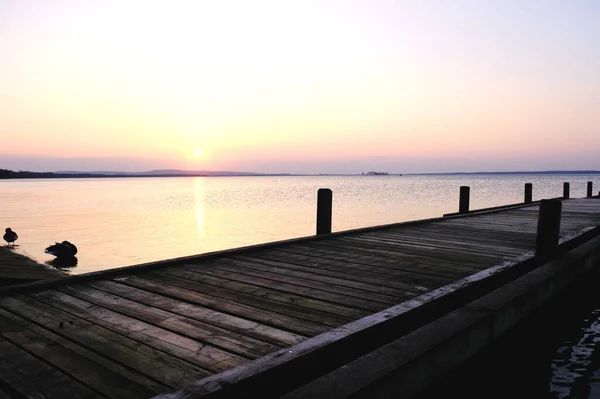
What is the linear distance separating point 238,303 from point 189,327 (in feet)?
2.28

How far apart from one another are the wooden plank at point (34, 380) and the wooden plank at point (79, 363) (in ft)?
0.09

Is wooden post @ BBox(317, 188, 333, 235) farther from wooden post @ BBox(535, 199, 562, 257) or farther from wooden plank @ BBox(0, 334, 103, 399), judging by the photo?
wooden plank @ BBox(0, 334, 103, 399)

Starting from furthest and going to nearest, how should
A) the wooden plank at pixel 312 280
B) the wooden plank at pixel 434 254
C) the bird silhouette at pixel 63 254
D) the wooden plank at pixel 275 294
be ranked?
the bird silhouette at pixel 63 254
the wooden plank at pixel 434 254
the wooden plank at pixel 312 280
the wooden plank at pixel 275 294

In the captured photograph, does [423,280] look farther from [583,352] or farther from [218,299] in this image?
[583,352]

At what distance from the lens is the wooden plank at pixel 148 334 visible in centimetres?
293

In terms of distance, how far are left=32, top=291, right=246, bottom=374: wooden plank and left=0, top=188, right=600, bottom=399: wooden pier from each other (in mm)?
13

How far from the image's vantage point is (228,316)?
379 cm

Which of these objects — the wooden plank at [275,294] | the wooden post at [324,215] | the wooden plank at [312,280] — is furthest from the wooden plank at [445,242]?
the wooden plank at [275,294]

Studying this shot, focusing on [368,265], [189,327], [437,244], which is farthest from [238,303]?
[437,244]

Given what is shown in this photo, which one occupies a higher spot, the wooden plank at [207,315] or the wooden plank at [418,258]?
the wooden plank at [418,258]

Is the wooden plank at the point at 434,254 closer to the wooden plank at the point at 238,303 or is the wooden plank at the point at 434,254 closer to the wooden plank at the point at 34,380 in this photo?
the wooden plank at the point at 238,303

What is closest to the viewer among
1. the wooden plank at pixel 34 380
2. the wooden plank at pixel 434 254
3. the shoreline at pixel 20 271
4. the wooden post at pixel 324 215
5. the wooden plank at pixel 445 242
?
the wooden plank at pixel 34 380

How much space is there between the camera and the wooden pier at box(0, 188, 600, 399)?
2686 mm

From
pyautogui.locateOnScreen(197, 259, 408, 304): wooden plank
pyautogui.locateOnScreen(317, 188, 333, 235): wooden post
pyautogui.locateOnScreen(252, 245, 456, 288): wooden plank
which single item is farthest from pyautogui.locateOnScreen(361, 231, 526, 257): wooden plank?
pyautogui.locateOnScreen(197, 259, 408, 304): wooden plank
